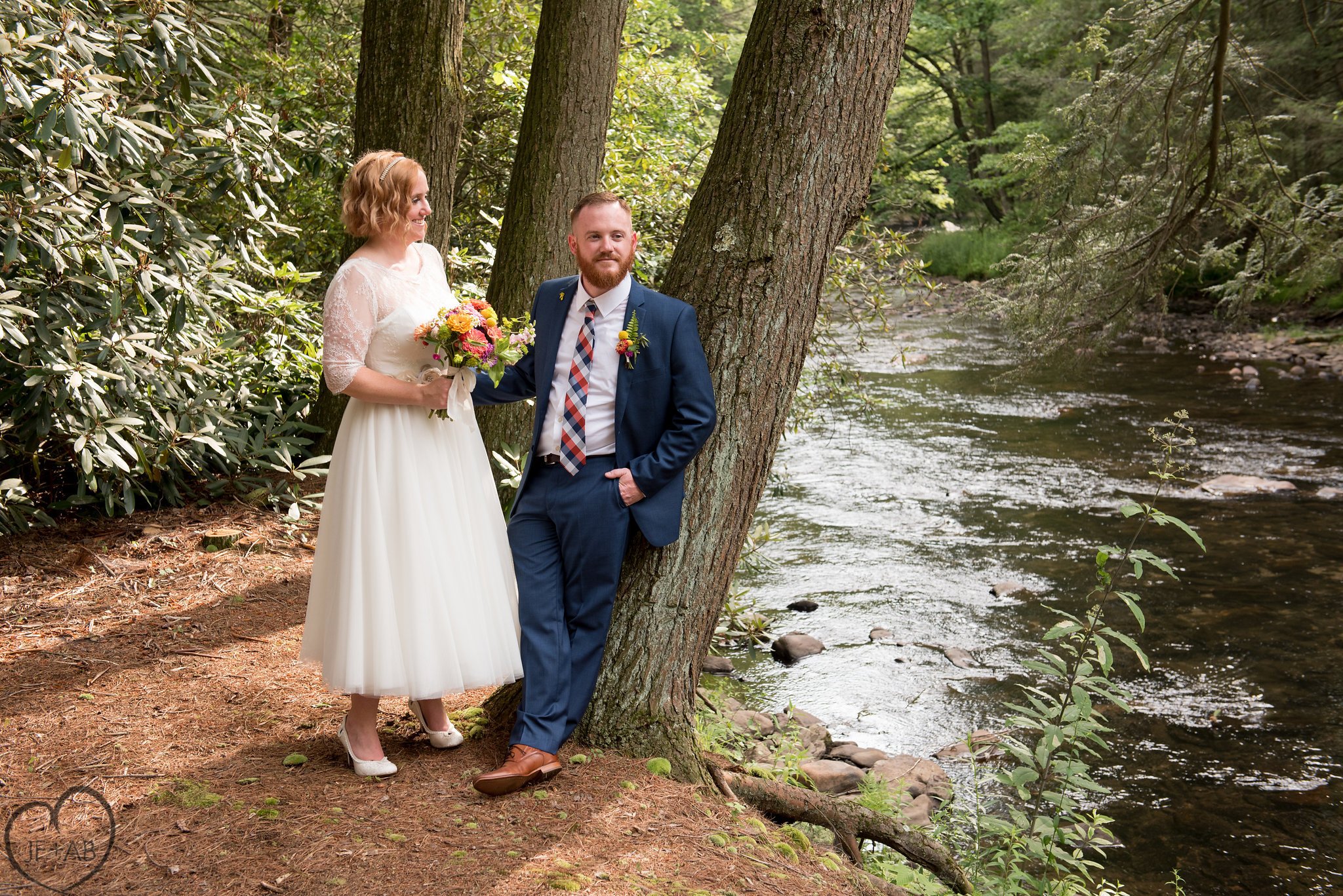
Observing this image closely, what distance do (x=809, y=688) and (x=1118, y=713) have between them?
198cm

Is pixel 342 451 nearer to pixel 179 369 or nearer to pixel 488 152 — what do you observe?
pixel 179 369

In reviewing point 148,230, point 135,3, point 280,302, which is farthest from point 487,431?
point 135,3

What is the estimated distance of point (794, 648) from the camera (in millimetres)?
7629

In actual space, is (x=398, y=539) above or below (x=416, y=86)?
below

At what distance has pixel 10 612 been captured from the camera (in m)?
4.97

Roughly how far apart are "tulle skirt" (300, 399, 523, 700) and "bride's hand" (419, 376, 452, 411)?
0.07m

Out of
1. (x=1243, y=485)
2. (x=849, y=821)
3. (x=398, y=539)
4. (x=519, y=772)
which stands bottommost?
(x=849, y=821)

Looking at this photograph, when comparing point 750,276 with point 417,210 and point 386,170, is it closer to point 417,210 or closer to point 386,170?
point 417,210

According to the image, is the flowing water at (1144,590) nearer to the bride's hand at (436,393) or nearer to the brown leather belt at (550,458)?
the brown leather belt at (550,458)

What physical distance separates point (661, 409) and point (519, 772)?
1.27 meters

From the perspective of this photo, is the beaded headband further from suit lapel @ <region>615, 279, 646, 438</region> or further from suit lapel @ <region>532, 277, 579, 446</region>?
suit lapel @ <region>615, 279, 646, 438</region>

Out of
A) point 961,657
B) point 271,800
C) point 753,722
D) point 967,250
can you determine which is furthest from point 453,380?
point 967,250

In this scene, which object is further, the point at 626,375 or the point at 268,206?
the point at 268,206

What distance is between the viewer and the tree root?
403 centimetres
